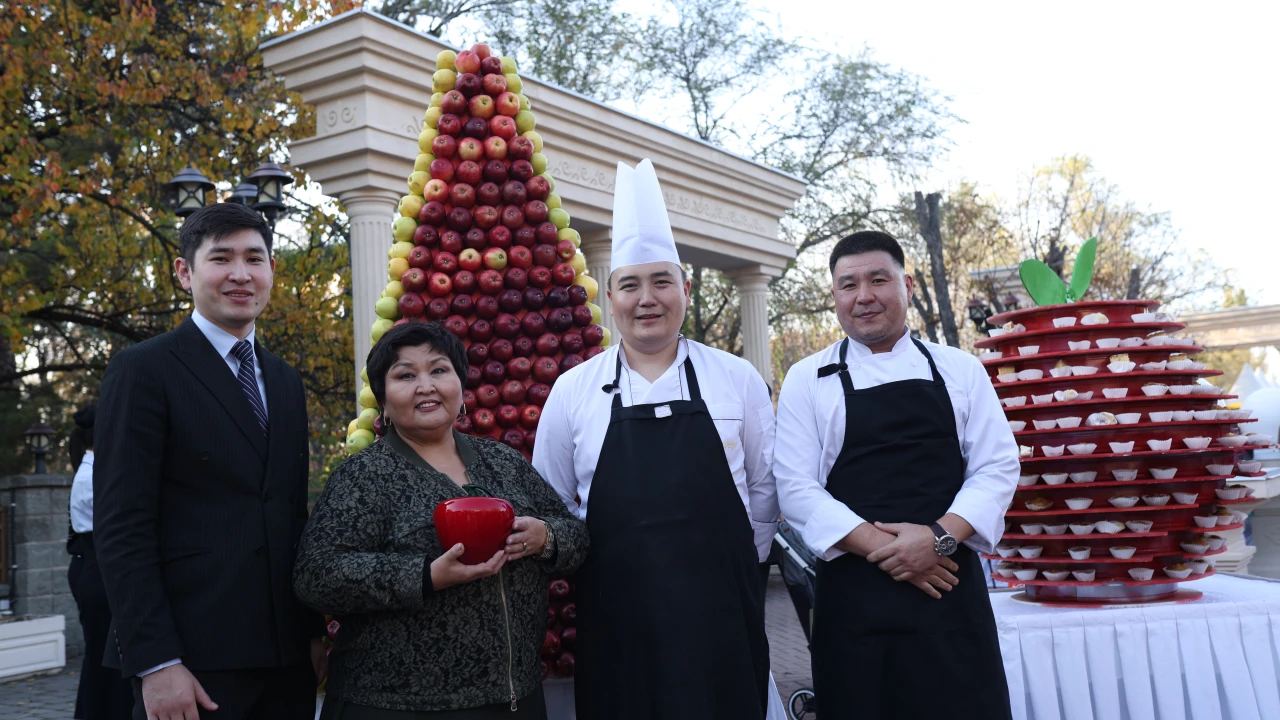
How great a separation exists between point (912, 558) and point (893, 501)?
18 cm

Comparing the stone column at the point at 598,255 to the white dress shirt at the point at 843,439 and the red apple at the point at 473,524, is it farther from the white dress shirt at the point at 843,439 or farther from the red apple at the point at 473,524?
the red apple at the point at 473,524

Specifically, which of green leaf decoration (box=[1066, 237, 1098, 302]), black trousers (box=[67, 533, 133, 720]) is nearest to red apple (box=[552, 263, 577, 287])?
green leaf decoration (box=[1066, 237, 1098, 302])

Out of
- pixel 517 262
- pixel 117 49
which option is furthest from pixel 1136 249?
pixel 517 262

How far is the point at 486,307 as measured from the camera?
350 centimetres

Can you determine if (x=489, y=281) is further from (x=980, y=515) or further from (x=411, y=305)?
(x=980, y=515)

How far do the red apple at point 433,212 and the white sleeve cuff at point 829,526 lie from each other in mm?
1620

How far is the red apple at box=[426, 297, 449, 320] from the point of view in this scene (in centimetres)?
350

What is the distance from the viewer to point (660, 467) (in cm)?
277

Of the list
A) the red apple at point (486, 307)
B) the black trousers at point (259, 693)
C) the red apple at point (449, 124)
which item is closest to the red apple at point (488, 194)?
the red apple at point (449, 124)

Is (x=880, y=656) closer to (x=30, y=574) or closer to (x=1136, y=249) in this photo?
(x=30, y=574)

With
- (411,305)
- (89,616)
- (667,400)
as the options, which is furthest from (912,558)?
(89,616)

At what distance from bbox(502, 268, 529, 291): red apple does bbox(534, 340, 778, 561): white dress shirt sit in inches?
22.2

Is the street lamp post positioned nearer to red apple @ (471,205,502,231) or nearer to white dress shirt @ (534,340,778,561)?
red apple @ (471,205,502,231)

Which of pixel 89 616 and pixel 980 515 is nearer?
pixel 980 515
